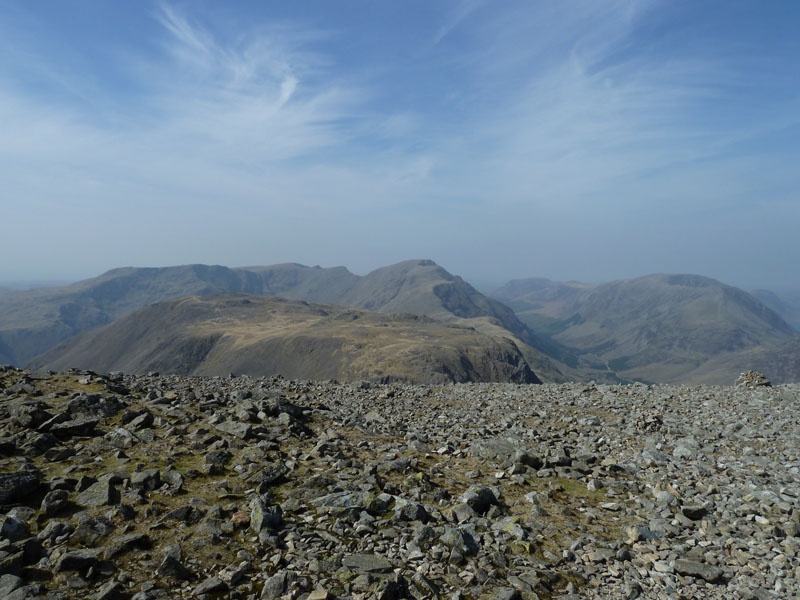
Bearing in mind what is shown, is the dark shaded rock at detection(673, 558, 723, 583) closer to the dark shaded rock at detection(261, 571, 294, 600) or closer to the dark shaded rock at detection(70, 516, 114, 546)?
the dark shaded rock at detection(261, 571, 294, 600)

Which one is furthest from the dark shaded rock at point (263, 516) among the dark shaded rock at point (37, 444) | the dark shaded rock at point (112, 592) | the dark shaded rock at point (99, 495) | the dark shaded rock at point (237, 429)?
the dark shaded rock at point (37, 444)

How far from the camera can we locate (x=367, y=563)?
28.8 feet

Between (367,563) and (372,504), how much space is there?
214 cm

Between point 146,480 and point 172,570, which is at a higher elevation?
point 146,480

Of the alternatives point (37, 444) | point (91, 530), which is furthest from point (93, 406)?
point (91, 530)

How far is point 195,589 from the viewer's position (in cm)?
772

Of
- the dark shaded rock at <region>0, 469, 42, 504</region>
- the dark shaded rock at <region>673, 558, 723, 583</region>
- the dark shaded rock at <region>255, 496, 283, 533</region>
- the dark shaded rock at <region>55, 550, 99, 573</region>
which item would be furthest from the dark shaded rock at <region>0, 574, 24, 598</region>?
the dark shaded rock at <region>673, 558, 723, 583</region>

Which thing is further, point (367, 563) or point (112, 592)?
point (367, 563)


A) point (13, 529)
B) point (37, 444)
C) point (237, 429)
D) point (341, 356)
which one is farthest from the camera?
point (341, 356)

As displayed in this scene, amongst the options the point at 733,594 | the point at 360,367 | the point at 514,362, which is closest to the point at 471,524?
the point at 733,594

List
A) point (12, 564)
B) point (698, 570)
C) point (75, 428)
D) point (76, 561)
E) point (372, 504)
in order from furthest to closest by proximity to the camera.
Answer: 1. point (75, 428)
2. point (372, 504)
3. point (698, 570)
4. point (76, 561)
5. point (12, 564)

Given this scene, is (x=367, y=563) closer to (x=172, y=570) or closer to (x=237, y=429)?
(x=172, y=570)

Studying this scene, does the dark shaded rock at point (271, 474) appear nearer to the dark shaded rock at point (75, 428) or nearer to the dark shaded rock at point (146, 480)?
the dark shaded rock at point (146, 480)

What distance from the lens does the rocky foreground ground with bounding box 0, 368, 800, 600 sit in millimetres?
8312
